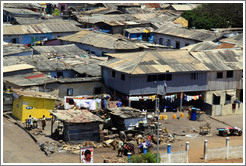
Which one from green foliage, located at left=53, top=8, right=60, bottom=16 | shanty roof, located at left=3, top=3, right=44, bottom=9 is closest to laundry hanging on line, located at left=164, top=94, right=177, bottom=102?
shanty roof, located at left=3, top=3, right=44, bottom=9

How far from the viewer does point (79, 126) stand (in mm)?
36250

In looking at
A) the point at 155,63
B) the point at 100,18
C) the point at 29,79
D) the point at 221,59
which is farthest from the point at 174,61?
the point at 100,18

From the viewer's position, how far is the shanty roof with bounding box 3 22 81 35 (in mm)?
68438

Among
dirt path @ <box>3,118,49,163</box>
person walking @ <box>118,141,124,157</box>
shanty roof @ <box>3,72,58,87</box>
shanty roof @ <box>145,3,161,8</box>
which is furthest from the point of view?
shanty roof @ <box>145,3,161,8</box>

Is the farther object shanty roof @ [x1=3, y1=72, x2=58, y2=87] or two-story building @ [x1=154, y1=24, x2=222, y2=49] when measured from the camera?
two-story building @ [x1=154, y1=24, x2=222, y2=49]

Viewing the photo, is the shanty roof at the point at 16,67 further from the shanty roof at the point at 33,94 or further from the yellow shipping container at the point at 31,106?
the yellow shipping container at the point at 31,106

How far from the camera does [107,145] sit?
35969 millimetres

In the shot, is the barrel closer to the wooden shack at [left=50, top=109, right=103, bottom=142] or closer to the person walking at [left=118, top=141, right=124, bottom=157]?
the wooden shack at [left=50, top=109, right=103, bottom=142]

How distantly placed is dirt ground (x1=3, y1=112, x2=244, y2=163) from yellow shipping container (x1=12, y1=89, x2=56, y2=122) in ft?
2.97

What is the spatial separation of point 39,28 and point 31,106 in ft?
106

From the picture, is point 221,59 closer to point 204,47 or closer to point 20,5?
point 204,47

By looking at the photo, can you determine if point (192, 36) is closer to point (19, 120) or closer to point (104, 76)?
point (104, 76)

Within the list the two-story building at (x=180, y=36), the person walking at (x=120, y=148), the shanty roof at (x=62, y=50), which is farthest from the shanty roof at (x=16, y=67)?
the two-story building at (x=180, y=36)

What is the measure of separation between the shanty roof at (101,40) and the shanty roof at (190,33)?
33.1 feet
